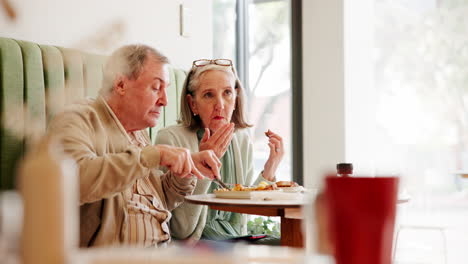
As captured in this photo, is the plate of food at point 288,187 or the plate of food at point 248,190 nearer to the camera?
the plate of food at point 248,190

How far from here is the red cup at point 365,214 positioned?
593 millimetres

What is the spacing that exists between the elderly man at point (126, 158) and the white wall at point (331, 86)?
2.13 meters

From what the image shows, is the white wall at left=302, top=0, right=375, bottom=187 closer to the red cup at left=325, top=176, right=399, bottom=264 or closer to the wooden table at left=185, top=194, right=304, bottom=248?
the wooden table at left=185, top=194, right=304, bottom=248

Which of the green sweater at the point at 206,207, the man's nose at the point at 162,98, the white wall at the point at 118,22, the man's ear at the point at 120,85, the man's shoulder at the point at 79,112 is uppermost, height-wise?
the white wall at the point at 118,22

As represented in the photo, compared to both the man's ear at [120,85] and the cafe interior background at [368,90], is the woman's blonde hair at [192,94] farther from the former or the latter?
the cafe interior background at [368,90]

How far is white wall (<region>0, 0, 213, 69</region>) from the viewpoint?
2.30m

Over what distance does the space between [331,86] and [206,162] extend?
249 cm

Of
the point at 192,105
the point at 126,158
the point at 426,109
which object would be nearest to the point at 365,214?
the point at 126,158

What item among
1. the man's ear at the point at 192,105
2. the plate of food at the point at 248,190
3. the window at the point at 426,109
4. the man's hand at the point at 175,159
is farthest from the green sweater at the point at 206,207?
the window at the point at 426,109

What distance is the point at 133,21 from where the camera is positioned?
293 cm

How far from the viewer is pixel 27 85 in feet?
6.82

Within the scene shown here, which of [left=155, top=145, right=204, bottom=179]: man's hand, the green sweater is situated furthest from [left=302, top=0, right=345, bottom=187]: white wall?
[left=155, top=145, right=204, bottom=179]: man's hand

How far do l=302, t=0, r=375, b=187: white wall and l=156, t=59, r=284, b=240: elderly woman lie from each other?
1.41 meters

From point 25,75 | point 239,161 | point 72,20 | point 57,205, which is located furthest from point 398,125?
point 57,205
